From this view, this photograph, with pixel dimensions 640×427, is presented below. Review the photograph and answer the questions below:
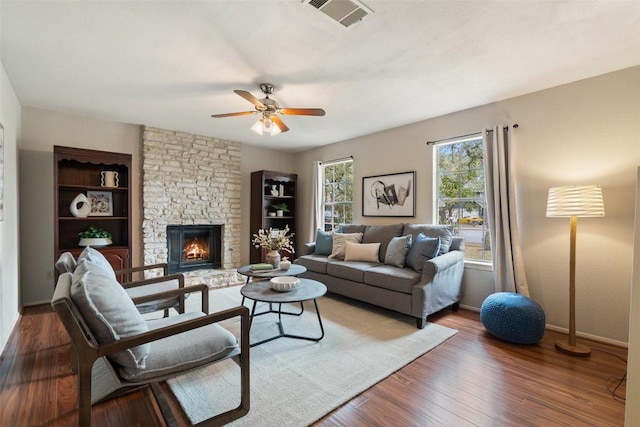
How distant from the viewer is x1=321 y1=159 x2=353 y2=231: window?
5309 millimetres

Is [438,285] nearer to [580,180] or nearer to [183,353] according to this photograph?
[580,180]

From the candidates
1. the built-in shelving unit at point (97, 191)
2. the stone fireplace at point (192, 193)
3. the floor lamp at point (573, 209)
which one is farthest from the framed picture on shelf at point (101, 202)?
the floor lamp at point (573, 209)

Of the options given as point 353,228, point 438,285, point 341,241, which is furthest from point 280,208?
point 438,285

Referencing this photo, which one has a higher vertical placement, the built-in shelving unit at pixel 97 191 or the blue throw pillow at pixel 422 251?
the built-in shelving unit at pixel 97 191

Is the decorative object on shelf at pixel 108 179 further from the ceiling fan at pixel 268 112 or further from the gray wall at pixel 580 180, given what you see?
the gray wall at pixel 580 180

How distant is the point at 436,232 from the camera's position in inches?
142

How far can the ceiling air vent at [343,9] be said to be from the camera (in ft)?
5.79

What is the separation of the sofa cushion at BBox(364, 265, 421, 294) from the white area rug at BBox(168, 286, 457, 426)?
363 millimetres

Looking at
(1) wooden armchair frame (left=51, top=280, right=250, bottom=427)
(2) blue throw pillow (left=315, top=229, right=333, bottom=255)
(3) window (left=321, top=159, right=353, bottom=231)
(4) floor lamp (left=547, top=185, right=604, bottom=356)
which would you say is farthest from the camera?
(3) window (left=321, top=159, right=353, bottom=231)

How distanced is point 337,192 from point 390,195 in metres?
1.31

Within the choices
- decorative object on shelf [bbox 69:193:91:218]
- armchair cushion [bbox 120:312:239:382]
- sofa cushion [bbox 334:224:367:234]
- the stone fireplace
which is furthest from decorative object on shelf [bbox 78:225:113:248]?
sofa cushion [bbox 334:224:367:234]

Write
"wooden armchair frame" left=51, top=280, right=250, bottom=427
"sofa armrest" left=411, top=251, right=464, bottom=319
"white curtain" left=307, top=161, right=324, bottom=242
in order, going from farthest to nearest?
"white curtain" left=307, top=161, right=324, bottom=242 → "sofa armrest" left=411, top=251, right=464, bottom=319 → "wooden armchair frame" left=51, top=280, right=250, bottom=427

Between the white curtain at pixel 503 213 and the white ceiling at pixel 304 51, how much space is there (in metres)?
0.56

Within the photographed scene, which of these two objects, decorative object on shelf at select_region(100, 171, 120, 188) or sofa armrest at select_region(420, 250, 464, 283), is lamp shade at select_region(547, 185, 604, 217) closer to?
sofa armrest at select_region(420, 250, 464, 283)
